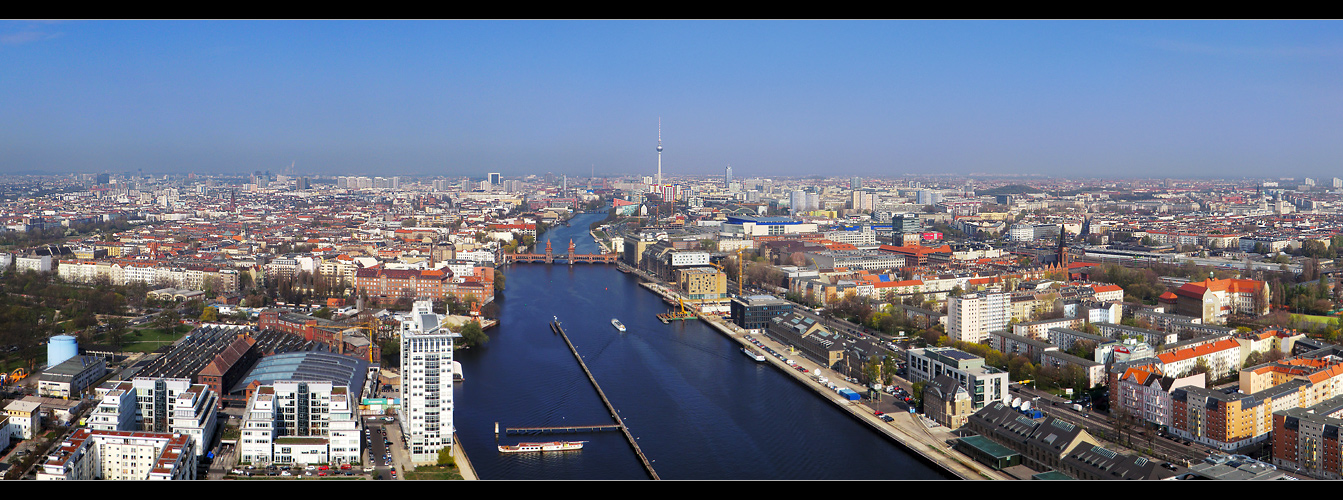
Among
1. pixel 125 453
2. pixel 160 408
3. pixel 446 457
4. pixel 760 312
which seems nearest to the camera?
pixel 125 453

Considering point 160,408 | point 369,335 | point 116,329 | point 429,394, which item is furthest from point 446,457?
point 116,329

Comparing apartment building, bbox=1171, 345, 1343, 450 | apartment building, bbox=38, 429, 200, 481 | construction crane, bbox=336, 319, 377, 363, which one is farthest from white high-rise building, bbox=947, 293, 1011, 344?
apartment building, bbox=38, 429, 200, 481

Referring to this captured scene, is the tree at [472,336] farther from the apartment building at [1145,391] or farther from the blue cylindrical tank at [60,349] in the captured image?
the apartment building at [1145,391]

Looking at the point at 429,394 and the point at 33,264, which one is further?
the point at 33,264

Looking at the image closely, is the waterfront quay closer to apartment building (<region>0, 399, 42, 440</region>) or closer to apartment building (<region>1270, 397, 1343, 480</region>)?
apartment building (<region>1270, 397, 1343, 480</region>)

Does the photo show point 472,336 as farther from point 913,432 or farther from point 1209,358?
point 1209,358

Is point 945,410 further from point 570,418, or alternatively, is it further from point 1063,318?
point 1063,318

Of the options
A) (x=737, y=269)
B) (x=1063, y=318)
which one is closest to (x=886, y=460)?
(x=1063, y=318)
